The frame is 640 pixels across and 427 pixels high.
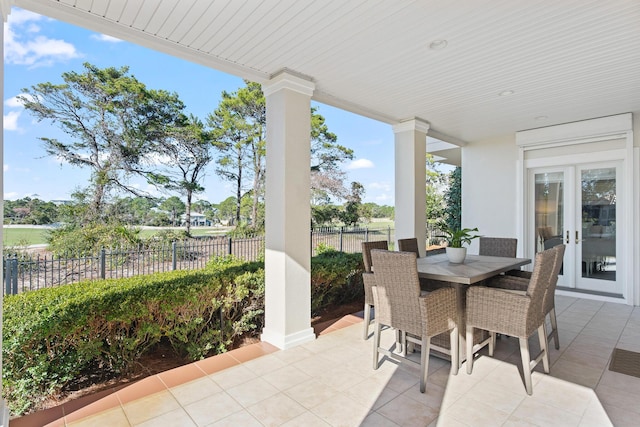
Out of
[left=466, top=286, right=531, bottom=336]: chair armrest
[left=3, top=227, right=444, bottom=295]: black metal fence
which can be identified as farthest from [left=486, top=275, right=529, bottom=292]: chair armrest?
[left=3, top=227, right=444, bottom=295]: black metal fence

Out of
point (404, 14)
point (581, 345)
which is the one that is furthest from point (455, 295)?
point (404, 14)

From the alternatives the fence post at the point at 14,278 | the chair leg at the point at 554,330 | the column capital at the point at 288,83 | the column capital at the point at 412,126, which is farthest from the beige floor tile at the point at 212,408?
the column capital at the point at 412,126

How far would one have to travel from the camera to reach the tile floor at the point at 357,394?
6.70 ft

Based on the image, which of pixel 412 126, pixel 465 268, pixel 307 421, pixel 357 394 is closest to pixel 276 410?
pixel 307 421

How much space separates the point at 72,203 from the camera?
936cm

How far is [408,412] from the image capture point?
212 cm

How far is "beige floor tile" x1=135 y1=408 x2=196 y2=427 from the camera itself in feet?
6.53

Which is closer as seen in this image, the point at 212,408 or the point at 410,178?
the point at 212,408

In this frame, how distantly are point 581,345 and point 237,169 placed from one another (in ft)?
40.0

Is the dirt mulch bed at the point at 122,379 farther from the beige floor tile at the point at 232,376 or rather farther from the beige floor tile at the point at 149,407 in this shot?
the beige floor tile at the point at 232,376

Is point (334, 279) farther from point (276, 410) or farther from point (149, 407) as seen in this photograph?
point (149, 407)

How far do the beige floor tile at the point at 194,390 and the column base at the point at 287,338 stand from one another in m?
0.78

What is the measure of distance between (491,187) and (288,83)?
15.3 feet

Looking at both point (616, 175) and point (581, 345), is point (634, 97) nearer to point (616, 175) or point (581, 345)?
point (616, 175)
